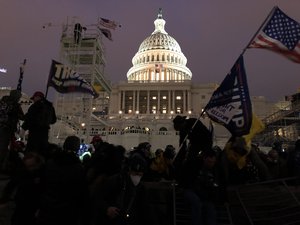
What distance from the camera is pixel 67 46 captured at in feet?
134

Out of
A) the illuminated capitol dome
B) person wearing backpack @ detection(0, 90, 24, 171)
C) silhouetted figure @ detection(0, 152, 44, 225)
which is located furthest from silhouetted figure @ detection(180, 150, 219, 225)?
the illuminated capitol dome

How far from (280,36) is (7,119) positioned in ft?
20.9

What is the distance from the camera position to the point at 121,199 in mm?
4203

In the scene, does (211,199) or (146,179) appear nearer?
(211,199)

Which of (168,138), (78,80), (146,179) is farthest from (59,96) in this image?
(146,179)

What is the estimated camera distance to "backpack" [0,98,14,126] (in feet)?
24.2

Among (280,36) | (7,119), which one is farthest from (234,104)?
(7,119)

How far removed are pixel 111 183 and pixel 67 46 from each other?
128 ft

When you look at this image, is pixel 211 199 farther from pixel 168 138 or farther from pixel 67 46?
pixel 67 46

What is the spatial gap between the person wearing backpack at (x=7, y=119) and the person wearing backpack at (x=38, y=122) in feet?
2.32

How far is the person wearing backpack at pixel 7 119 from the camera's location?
24.2 feet

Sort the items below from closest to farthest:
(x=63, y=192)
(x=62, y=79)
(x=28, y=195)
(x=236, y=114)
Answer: (x=63, y=192) → (x=28, y=195) → (x=236, y=114) → (x=62, y=79)

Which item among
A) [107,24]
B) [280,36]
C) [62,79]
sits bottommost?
[280,36]

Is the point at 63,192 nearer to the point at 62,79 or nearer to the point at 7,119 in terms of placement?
the point at 7,119
